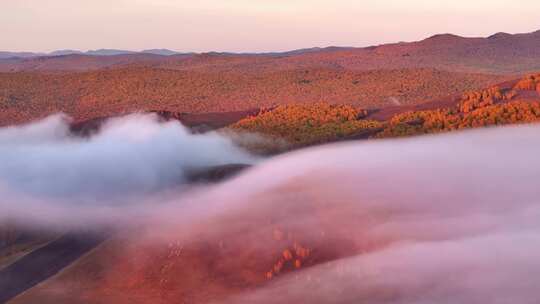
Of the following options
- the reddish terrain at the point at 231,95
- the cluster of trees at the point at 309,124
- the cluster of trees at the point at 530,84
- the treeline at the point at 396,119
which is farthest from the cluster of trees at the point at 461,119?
the reddish terrain at the point at 231,95

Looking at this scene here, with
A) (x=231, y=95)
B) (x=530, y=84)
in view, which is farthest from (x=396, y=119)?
(x=231, y=95)

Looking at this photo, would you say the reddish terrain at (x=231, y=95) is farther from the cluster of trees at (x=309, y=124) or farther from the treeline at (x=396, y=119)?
the treeline at (x=396, y=119)

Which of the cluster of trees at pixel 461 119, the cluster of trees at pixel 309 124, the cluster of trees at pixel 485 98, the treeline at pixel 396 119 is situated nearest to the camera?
the cluster of trees at pixel 461 119

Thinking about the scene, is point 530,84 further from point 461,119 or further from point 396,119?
point 461,119

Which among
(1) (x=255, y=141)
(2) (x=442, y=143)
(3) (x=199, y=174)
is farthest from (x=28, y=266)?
(1) (x=255, y=141)

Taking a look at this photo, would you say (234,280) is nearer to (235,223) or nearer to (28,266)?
(235,223)

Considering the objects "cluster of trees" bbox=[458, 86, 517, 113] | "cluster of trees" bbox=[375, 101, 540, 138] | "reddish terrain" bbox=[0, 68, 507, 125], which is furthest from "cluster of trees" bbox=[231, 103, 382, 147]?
"reddish terrain" bbox=[0, 68, 507, 125]
